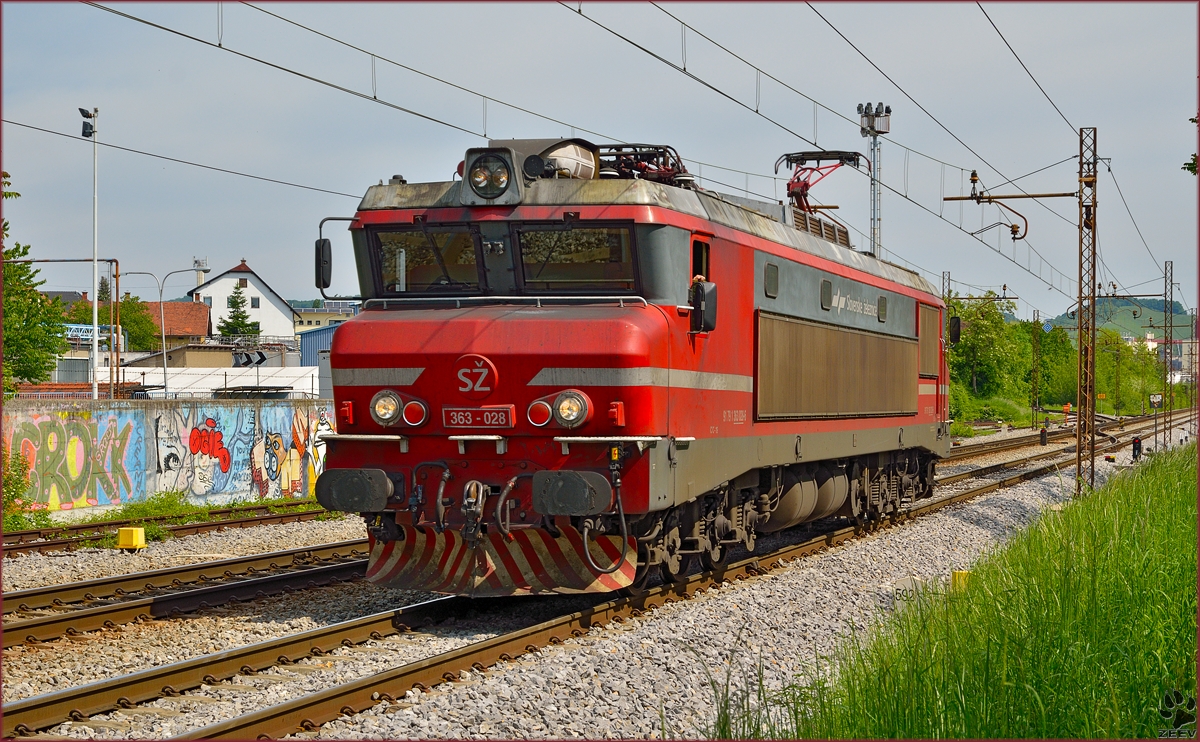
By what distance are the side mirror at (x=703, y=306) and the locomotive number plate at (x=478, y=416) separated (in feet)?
6.51

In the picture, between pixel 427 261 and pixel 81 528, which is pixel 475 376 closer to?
pixel 427 261

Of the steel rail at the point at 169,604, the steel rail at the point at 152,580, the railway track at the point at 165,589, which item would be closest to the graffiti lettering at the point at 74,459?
the steel rail at the point at 152,580

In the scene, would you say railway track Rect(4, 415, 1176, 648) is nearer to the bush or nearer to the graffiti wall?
the bush

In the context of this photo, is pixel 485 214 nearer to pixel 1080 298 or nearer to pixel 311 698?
pixel 311 698

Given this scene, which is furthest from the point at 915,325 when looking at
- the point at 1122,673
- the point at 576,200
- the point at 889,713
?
the point at 889,713

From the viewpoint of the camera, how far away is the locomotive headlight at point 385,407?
1075 cm

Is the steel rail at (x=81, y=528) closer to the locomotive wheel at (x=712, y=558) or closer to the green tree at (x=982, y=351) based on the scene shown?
the locomotive wheel at (x=712, y=558)

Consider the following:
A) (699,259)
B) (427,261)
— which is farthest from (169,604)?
(699,259)

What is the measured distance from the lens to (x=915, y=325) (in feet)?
64.5

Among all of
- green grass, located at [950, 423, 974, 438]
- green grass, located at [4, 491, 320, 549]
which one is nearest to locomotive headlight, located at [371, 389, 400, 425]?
green grass, located at [4, 491, 320, 549]

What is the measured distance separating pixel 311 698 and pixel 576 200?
17.2 feet

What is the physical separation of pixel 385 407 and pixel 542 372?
1.55 meters

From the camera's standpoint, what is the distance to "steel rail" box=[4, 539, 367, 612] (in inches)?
460

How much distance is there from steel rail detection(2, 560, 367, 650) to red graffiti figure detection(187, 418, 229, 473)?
465 inches
